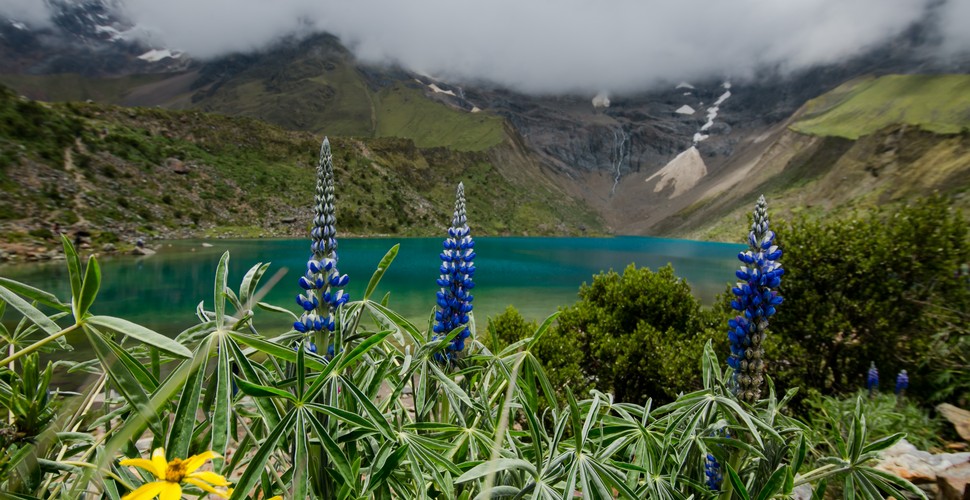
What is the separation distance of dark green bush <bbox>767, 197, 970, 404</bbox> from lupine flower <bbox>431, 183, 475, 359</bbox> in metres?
7.41

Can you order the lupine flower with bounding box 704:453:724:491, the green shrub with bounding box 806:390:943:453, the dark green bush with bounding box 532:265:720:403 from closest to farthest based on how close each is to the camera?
the lupine flower with bounding box 704:453:724:491
the green shrub with bounding box 806:390:943:453
the dark green bush with bounding box 532:265:720:403

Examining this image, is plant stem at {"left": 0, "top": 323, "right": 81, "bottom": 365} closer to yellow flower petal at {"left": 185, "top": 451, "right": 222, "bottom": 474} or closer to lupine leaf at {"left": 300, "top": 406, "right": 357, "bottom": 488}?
yellow flower petal at {"left": 185, "top": 451, "right": 222, "bottom": 474}

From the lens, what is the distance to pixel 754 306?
11.1ft

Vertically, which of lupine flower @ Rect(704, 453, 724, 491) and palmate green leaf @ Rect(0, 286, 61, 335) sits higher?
palmate green leaf @ Rect(0, 286, 61, 335)

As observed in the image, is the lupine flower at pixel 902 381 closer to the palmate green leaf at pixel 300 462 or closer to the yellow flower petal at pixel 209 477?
the palmate green leaf at pixel 300 462

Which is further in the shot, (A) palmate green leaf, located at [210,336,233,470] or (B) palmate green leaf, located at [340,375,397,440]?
(B) palmate green leaf, located at [340,375,397,440]

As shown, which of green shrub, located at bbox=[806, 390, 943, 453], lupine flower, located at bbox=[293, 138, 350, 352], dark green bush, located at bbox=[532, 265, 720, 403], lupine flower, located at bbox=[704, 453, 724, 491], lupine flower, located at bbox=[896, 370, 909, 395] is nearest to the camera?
lupine flower, located at bbox=[293, 138, 350, 352]

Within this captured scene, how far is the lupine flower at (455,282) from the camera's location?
362 centimetres

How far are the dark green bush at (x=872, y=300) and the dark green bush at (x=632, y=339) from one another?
1.77 metres

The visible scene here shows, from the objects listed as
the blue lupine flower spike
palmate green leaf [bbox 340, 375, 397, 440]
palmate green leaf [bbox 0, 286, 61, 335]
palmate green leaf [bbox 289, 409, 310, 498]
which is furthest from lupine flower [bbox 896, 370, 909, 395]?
palmate green leaf [bbox 0, 286, 61, 335]

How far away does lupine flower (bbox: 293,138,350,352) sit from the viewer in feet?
8.97

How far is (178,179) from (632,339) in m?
109

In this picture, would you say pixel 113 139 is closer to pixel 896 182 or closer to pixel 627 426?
pixel 627 426

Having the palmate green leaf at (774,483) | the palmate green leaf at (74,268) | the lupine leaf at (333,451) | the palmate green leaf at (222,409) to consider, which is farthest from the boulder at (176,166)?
the palmate green leaf at (774,483)
